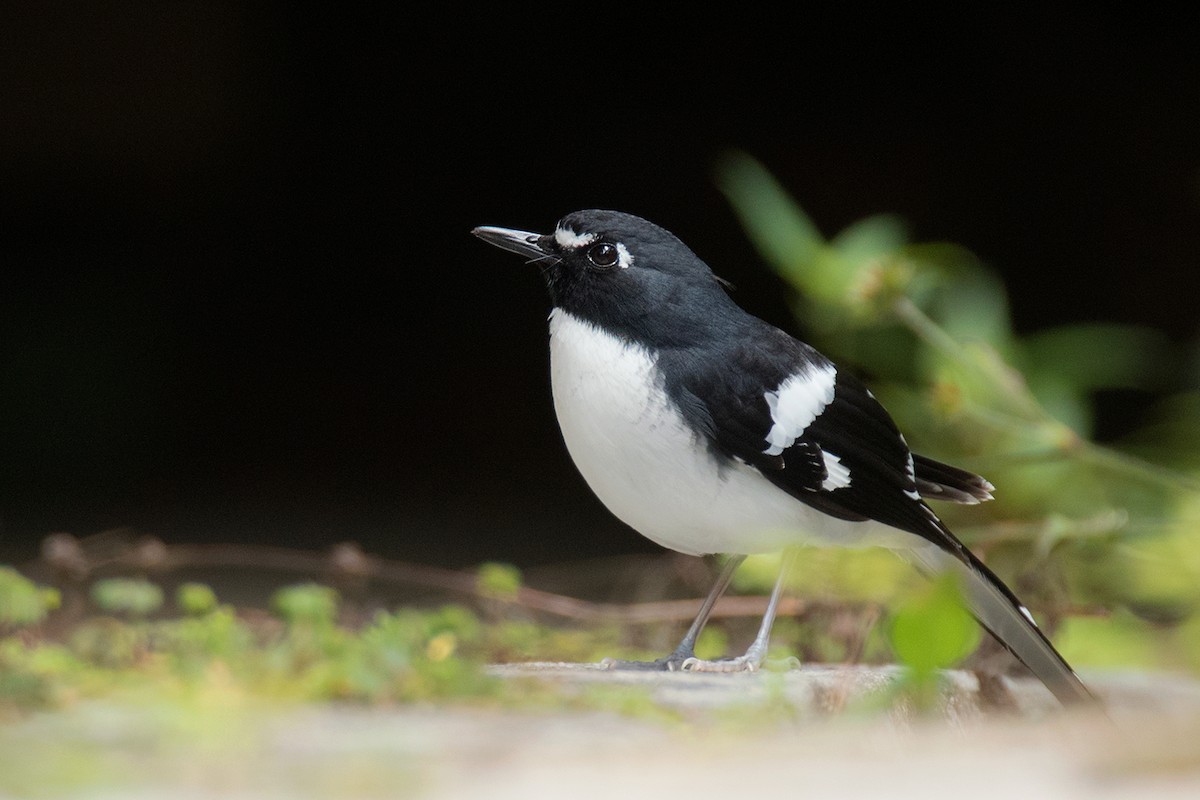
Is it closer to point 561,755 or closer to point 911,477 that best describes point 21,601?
point 561,755

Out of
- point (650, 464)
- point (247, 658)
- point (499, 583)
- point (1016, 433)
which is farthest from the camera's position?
point (1016, 433)

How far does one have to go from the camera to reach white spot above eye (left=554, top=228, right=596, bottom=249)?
6.24ft

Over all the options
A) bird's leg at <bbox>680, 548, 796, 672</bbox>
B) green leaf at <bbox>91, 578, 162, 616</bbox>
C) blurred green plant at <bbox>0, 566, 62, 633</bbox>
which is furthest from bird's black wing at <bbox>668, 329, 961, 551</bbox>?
blurred green plant at <bbox>0, 566, 62, 633</bbox>

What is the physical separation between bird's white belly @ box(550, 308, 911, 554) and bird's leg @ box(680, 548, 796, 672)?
6 centimetres

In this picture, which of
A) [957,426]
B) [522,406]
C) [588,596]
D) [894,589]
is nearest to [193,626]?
[894,589]

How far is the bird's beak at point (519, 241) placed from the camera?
1938 millimetres

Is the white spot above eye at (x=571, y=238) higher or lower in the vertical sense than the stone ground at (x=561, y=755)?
higher

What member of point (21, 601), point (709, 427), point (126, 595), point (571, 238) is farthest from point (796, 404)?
point (21, 601)

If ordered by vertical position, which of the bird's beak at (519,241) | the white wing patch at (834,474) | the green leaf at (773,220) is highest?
the green leaf at (773,220)

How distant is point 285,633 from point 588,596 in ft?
7.28

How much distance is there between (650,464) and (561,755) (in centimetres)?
68

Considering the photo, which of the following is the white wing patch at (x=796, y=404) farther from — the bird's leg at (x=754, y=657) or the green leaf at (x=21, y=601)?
the green leaf at (x=21, y=601)

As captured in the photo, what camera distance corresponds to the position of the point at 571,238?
1912mm

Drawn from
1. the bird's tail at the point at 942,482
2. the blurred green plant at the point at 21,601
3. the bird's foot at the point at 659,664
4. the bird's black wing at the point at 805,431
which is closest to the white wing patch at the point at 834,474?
the bird's black wing at the point at 805,431
